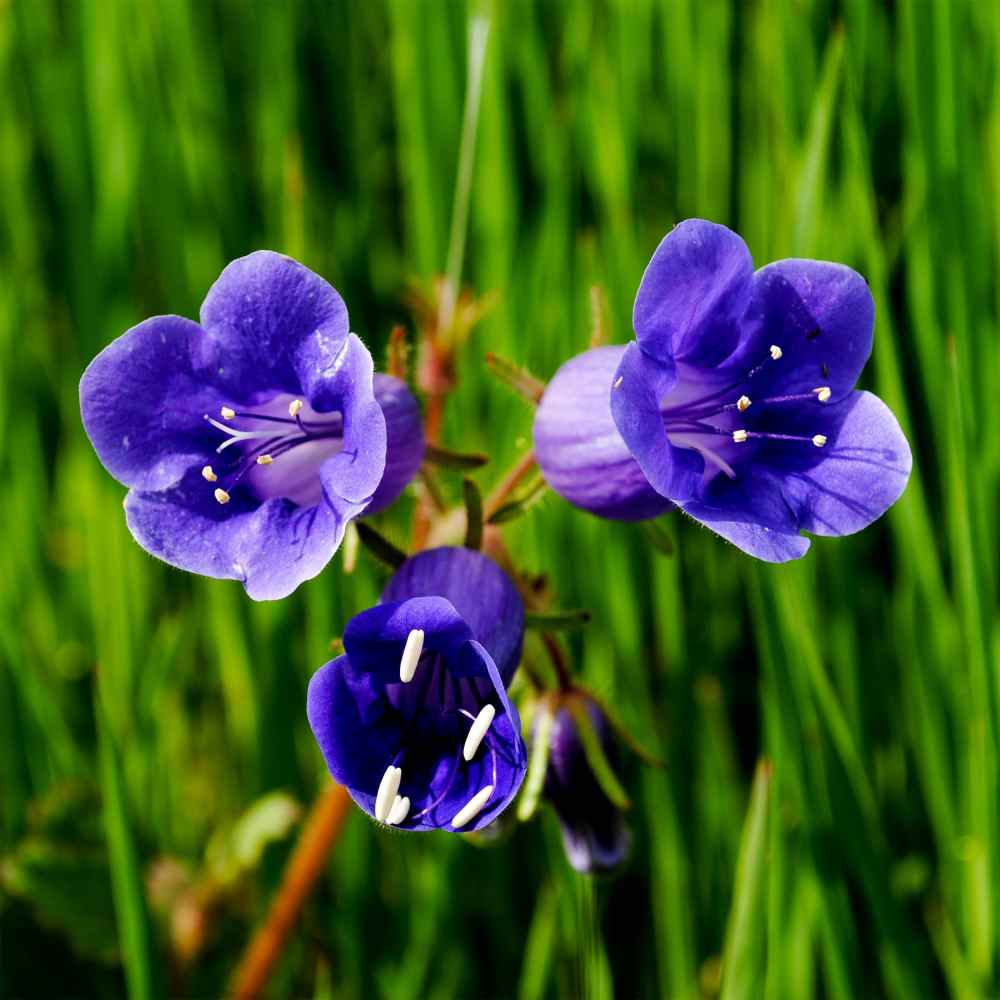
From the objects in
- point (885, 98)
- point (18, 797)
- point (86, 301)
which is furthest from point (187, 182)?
point (885, 98)

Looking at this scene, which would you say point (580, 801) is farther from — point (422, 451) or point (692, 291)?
point (692, 291)

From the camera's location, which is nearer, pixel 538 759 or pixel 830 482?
pixel 830 482

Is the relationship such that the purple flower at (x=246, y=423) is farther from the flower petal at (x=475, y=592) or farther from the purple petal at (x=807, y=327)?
the purple petal at (x=807, y=327)

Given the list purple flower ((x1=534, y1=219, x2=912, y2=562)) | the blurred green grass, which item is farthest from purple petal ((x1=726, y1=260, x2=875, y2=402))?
the blurred green grass

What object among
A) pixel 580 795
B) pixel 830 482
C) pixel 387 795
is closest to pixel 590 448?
pixel 830 482

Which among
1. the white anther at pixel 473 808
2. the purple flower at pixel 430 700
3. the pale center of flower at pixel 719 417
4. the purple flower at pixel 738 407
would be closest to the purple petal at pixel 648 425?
the purple flower at pixel 738 407

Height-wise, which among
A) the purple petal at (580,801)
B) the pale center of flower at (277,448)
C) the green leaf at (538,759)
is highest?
the pale center of flower at (277,448)

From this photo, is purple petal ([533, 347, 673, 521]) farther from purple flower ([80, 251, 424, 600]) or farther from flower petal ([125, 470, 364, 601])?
flower petal ([125, 470, 364, 601])

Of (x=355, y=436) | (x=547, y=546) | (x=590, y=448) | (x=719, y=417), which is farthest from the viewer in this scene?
(x=547, y=546)
